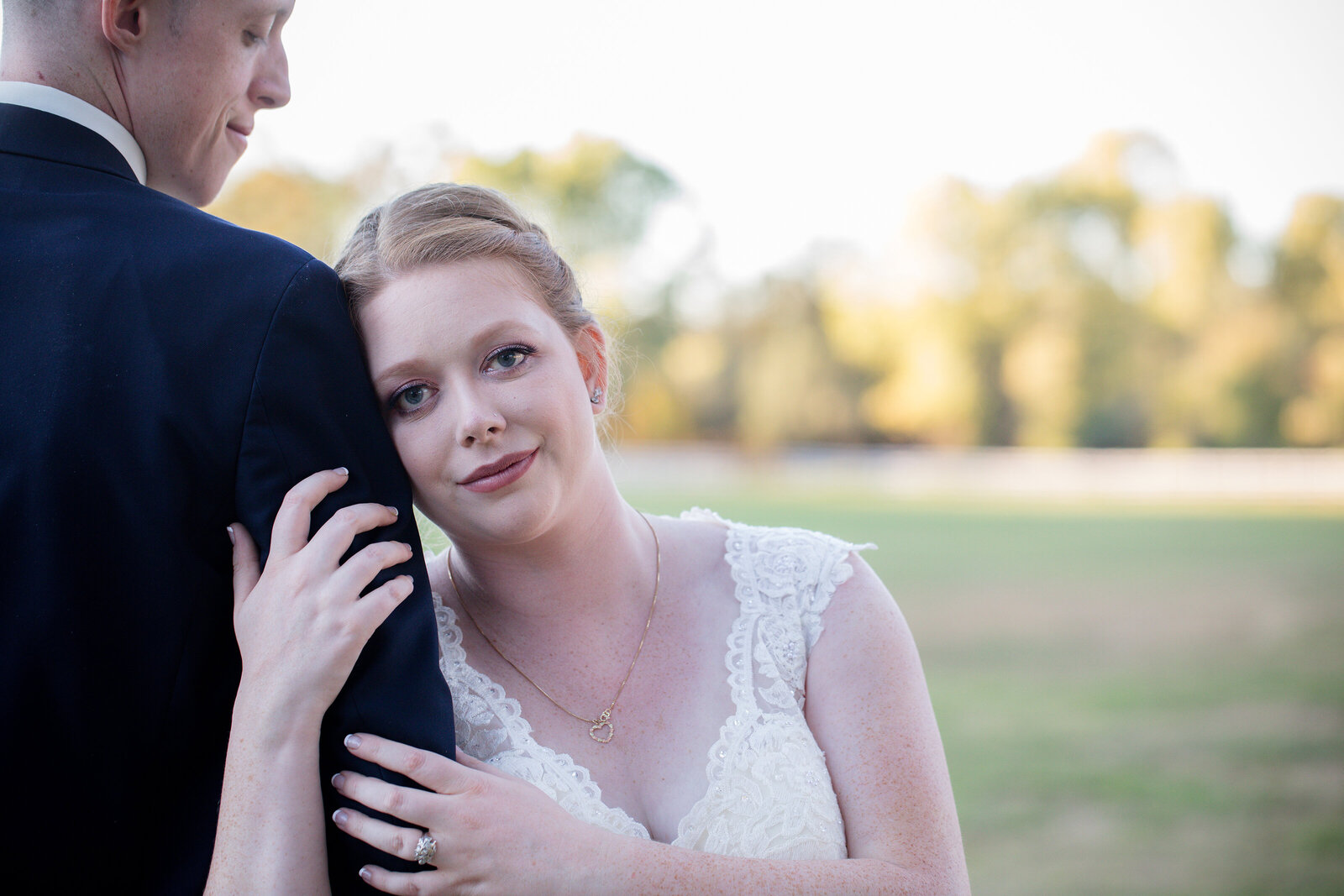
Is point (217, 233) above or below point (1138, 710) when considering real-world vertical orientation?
above

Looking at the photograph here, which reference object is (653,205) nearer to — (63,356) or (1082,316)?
(1082,316)

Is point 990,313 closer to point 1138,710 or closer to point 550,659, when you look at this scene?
point 1138,710

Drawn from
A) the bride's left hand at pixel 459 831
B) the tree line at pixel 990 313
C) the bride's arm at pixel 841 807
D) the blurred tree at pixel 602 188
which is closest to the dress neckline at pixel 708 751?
the bride's arm at pixel 841 807

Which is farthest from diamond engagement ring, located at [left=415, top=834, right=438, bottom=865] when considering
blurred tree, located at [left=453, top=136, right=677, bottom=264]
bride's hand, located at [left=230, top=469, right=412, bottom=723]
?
blurred tree, located at [left=453, top=136, right=677, bottom=264]

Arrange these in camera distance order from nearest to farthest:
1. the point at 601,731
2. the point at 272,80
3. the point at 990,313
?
the point at 272,80 < the point at 601,731 < the point at 990,313

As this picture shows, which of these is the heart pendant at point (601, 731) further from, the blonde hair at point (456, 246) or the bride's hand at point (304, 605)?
the blonde hair at point (456, 246)

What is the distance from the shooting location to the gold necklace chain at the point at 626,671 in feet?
7.95

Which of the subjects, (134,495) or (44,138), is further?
(44,138)

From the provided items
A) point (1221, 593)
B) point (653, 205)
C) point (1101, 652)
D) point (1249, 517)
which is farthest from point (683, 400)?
point (1101, 652)

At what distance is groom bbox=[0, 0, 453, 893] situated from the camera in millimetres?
1713

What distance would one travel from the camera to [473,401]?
88.0 inches

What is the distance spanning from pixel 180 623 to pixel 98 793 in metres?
0.30

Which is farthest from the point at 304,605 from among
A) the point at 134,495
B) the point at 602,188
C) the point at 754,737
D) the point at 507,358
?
the point at 602,188

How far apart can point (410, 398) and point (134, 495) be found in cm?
67
